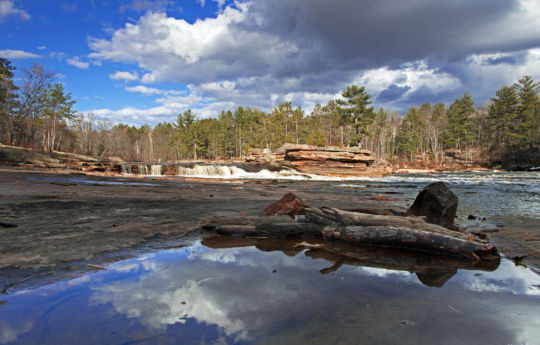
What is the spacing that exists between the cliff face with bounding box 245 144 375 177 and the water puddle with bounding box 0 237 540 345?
104 ft

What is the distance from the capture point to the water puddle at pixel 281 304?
5.82ft

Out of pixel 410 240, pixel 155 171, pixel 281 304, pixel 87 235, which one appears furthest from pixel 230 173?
pixel 281 304

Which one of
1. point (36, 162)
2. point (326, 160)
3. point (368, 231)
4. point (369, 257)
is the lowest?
point (369, 257)

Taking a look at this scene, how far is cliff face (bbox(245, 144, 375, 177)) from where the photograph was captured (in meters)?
35.5

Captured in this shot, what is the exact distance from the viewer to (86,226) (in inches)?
192

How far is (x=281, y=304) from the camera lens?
2.21 meters

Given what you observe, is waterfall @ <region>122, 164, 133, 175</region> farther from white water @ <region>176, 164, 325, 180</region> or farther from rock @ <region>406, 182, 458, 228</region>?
rock @ <region>406, 182, 458, 228</region>

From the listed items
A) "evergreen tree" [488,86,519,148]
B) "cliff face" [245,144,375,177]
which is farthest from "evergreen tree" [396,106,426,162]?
"cliff face" [245,144,375,177]

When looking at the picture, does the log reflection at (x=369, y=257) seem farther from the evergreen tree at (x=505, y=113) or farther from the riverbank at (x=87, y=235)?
the evergreen tree at (x=505, y=113)

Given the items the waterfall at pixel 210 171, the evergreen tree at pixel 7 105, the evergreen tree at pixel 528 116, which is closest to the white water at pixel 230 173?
the waterfall at pixel 210 171

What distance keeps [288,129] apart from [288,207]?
63142 mm

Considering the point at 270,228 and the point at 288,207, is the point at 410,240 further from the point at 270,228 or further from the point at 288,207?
the point at 288,207

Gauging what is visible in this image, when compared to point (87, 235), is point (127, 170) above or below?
above

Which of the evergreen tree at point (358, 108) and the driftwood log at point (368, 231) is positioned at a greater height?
the evergreen tree at point (358, 108)
